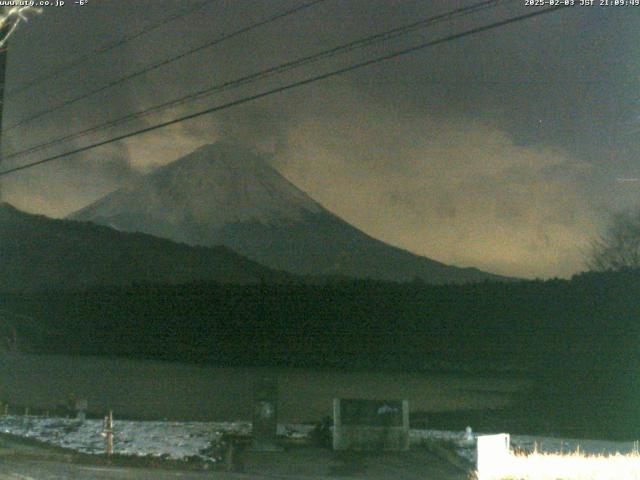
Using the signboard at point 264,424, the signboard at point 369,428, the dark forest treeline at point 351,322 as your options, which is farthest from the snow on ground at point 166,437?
the dark forest treeline at point 351,322

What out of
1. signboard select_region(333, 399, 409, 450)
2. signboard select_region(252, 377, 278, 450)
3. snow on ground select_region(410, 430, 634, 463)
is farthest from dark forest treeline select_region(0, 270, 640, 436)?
signboard select_region(252, 377, 278, 450)

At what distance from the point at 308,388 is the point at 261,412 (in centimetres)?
2382

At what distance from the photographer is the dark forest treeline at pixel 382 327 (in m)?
44.2

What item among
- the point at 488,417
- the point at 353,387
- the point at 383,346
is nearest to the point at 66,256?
the point at 383,346

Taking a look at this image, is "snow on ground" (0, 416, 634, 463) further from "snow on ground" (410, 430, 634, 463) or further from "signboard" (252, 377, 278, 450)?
"signboard" (252, 377, 278, 450)

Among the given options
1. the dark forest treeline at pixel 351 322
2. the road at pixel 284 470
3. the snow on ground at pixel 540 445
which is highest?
the dark forest treeline at pixel 351 322

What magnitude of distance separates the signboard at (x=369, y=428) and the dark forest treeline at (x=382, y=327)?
17.7m

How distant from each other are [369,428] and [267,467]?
311 cm

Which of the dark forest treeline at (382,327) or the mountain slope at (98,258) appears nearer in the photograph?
the dark forest treeline at (382,327)

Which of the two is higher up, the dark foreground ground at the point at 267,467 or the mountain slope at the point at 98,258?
the mountain slope at the point at 98,258

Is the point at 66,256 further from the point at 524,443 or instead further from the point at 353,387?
the point at 524,443

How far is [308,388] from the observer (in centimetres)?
3959

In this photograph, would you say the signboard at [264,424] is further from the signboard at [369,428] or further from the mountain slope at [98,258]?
the mountain slope at [98,258]

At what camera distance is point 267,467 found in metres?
13.8
